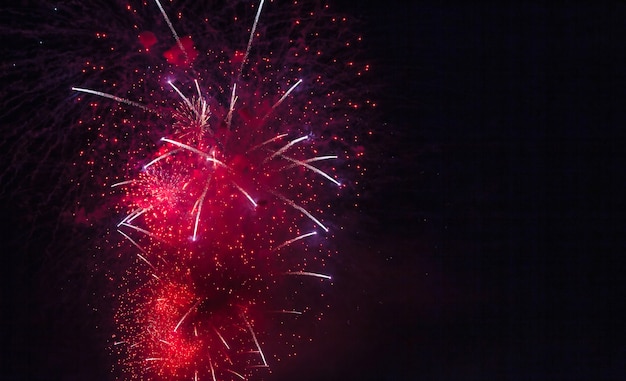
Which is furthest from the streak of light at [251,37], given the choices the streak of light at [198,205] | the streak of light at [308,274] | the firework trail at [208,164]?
the streak of light at [308,274]

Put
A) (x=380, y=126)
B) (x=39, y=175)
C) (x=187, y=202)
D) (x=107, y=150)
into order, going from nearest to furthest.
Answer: (x=187, y=202), (x=107, y=150), (x=39, y=175), (x=380, y=126)

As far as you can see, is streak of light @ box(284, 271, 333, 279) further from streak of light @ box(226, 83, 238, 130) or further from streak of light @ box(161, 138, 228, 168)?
streak of light @ box(226, 83, 238, 130)

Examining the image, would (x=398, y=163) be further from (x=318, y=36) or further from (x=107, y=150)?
(x=107, y=150)

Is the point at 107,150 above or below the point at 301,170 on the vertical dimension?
above

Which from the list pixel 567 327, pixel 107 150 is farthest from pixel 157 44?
pixel 567 327

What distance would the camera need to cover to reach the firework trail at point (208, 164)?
393 centimetres

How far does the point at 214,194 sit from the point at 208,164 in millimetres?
221

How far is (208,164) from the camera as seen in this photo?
3.92 metres

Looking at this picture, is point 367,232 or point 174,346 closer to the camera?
point 174,346

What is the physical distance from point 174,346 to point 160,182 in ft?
3.85

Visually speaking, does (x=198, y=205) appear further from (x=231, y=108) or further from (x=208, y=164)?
(x=231, y=108)

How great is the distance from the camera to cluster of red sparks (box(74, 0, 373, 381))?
3.94 m

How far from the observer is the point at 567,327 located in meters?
Result: 5.37

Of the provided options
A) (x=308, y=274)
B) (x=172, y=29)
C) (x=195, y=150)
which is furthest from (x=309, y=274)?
(x=172, y=29)
